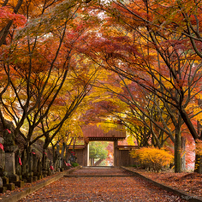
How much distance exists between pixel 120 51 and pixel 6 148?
181 inches

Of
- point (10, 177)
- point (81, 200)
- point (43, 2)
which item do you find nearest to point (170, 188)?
point (81, 200)

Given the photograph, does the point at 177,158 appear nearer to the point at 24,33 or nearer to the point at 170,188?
the point at 170,188

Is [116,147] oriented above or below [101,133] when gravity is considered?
below

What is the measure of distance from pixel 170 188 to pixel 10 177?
14.0ft

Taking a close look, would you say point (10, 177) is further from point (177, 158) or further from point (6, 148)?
point (177, 158)

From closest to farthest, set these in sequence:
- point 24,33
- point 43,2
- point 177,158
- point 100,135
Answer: point 24,33
point 43,2
point 177,158
point 100,135

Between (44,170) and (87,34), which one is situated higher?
(87,34)

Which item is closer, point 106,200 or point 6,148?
point 106,200

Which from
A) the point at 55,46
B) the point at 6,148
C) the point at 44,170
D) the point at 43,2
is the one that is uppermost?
the point at 43,2

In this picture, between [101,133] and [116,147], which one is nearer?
[101,133]

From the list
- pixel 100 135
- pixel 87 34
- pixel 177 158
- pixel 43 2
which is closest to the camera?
pixel 43 2

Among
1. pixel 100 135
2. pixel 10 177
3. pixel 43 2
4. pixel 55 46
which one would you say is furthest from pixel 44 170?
pixel 100 135

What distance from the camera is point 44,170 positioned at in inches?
425

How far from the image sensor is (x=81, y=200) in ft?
18.3
